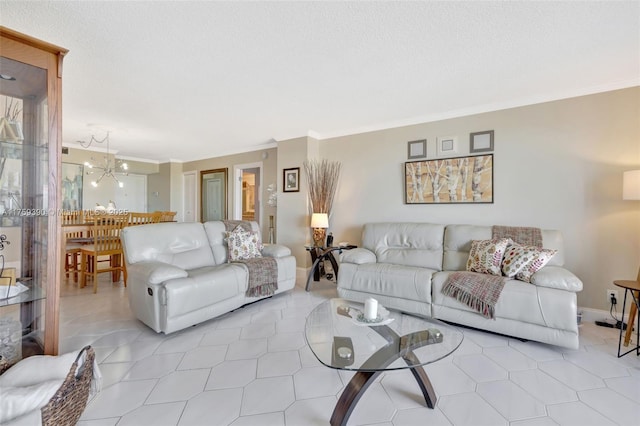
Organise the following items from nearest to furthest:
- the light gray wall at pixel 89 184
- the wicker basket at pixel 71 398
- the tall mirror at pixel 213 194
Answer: the wicker basket at pixel 71 398 → the light gray wall at pixel 89 184 → the tall mirror at pixel 213 194

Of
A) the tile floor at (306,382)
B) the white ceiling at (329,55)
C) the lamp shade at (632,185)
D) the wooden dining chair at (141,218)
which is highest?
the white ceiling at (329,55)

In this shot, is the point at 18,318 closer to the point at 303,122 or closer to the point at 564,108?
the point at 303,122

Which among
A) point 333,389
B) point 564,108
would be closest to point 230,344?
point 333,389

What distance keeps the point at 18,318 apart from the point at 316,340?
181cm

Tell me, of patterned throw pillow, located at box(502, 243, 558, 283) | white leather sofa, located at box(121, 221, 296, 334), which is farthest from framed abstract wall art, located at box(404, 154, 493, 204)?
white leather sofa, located at box(121, 221, 296, 334)

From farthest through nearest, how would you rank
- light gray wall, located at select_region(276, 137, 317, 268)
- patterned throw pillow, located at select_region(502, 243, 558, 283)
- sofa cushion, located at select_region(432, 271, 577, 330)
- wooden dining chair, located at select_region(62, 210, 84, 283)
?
light gray wall, located at select_region(276, 137, 317, 268), wooden dining chair, located at select_region(62, 210, 84, 283), patterned throw pillow, located at select_region(502, 243, 558, 283), sofa cushion, located at select_region(432, 271, 577, 330)

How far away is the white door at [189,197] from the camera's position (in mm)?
6688

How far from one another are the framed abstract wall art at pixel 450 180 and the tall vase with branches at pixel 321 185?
1.09 metres

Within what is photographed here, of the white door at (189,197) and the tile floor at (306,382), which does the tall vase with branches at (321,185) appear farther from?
the white door at (189,197)

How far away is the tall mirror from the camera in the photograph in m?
6.02

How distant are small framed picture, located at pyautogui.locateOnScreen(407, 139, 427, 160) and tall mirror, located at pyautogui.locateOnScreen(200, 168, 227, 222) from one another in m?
3.92

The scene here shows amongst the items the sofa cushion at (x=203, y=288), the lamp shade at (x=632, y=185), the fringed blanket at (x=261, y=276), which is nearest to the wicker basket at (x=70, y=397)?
the sofa cushion at (x=203, y=288)

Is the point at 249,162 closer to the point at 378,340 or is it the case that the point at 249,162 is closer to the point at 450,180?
the point at 450,180

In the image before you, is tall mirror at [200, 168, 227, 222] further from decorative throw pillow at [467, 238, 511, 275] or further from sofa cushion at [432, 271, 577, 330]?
sofa cushion at [432, 271, 577, 330]
